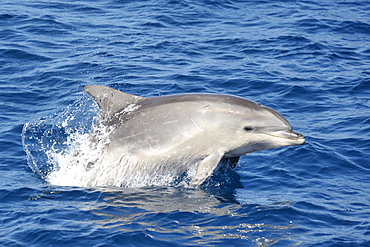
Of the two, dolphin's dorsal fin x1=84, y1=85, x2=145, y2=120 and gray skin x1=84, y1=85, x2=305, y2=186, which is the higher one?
dolphin's dorsal fin x1=84, y1=85, x2=145, y2=120

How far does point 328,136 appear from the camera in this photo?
12234mm

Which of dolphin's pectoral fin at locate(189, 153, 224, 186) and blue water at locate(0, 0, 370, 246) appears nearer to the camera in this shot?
blue water at locate(0, 0, 370, 246)

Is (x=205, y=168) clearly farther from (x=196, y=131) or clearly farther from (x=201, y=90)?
(x=201, y=90)

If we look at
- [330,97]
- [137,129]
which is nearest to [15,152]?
[137,129]

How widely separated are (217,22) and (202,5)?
1984 mm

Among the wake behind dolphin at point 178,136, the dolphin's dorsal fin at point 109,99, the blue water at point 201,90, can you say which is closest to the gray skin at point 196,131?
the wake behind dolphin at point 178,136

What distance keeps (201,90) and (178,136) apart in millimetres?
4960

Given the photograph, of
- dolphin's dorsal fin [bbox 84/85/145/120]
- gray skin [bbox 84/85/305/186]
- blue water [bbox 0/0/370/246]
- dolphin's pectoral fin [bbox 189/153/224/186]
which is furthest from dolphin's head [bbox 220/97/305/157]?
dolphin's dorsal fin [bbox 84/85/145/120]

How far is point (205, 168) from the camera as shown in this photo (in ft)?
30.8

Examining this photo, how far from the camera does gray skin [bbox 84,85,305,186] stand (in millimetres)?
9625

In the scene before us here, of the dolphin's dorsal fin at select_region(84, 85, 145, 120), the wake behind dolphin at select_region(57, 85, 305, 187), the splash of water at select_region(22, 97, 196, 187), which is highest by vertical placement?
the dolphin's dorsal fin at select_region(84, 85, 145, 120)

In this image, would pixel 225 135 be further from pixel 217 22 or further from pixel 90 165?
pixel 217 22

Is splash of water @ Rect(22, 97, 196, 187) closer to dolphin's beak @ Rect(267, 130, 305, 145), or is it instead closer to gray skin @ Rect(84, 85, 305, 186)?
gray skin @ Rect(84, 85, 305, 186)

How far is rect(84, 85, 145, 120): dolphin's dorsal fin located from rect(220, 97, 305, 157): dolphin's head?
177cm
